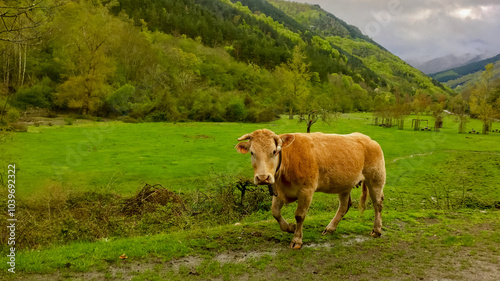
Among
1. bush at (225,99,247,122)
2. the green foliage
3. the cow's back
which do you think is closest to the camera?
the cow's back

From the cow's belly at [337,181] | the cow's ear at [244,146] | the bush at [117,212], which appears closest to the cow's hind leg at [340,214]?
the cow's belly at [337,181]

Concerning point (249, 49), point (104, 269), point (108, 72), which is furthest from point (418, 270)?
point (249, 49)

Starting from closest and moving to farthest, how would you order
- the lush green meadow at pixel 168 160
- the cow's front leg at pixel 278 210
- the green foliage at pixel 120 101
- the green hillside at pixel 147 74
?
the cow's front leg at pixel 278 210 → the lush green meadow at pixel 168 160 → the green hillside at pixel 147 74 → the green foliage at pixel 120 101

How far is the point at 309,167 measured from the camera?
7.07 metres

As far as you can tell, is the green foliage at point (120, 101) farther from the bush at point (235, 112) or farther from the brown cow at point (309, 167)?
the brown cow at point (309, 167)

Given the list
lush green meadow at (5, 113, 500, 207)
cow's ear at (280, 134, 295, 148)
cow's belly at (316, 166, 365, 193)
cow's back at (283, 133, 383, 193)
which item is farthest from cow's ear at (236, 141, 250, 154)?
lush green meadow at (5, 113, 500, 207)

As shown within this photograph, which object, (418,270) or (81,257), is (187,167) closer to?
(81,257)

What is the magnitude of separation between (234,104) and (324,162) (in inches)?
1909

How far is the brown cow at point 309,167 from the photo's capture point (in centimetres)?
638

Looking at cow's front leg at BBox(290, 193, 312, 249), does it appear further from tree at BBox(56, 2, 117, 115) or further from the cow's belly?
tree at BBox(56, 2, 117, 115)

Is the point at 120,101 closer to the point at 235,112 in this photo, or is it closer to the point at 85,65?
the point at 85,65

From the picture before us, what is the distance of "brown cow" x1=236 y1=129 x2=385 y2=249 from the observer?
251 inches

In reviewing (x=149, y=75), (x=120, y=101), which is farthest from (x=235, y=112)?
(x=149, y=75)

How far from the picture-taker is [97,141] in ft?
97.4
